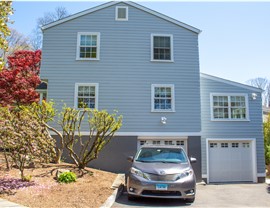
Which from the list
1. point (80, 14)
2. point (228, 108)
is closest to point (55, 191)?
point (80, 14)

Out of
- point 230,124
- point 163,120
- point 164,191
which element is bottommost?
point 164,191

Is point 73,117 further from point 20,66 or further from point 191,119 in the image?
point 20,66

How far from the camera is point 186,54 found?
1485 cm

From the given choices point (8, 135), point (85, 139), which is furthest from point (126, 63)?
point (8, 135)

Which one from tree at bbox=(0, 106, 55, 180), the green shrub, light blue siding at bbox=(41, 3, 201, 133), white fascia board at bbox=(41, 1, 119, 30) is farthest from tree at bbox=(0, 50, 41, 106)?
the green shrub

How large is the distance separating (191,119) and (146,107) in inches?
97.8

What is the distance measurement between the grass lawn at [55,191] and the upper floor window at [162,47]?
759 cm

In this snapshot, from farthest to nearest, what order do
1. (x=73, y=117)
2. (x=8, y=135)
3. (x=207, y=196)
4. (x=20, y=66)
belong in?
1. (x=20, y=66)
2. (x=73, y=117)
3. (x=207, y=196)
4. (x=8, y=135)

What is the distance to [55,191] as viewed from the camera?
25.6ft

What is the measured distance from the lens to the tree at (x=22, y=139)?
841 centimetres

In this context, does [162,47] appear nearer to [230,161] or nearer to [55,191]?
[230,161]

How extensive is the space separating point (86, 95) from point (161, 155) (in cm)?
659

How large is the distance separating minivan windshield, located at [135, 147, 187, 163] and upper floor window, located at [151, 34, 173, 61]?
6808 millimetres

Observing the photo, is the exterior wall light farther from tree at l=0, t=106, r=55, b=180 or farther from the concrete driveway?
tree at l=0, t=106, r=55, b=180
